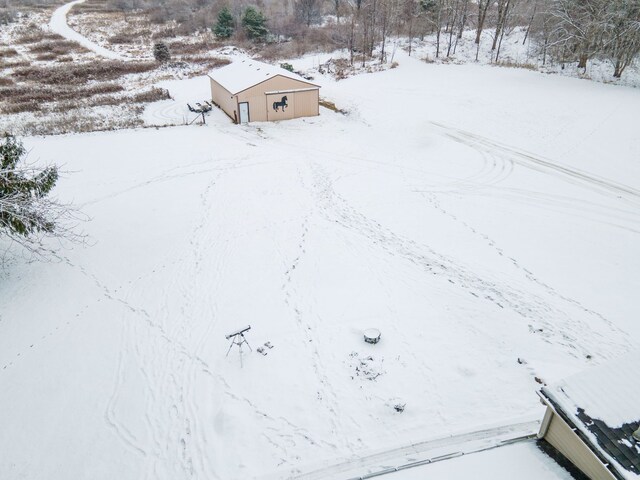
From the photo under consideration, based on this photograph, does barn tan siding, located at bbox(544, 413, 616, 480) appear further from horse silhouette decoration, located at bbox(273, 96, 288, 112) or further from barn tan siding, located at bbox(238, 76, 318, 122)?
horse silhouette decoration, located at bbox(273, 96, 288, 112)

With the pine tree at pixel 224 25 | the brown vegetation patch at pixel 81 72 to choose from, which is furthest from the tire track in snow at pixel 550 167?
the pine tree at pixel 224 25

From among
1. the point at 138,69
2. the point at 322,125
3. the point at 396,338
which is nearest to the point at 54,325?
the point at 396,338

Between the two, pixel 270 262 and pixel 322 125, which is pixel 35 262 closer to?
pixel 270 262

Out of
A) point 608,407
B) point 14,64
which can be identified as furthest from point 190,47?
point 608,407

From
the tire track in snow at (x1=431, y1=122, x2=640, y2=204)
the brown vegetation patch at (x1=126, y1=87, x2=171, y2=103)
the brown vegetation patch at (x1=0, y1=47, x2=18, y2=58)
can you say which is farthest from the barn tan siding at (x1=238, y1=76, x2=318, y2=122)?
the brown vegetation patch at (x1=0, y1=47, x2=18, y2=58)

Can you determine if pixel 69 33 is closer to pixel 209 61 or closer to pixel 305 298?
pixel 209 61

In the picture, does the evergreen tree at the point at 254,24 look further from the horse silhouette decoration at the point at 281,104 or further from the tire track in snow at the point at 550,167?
the tire track in snow at the point at 550,167

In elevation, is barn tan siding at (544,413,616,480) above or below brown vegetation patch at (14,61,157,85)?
below
